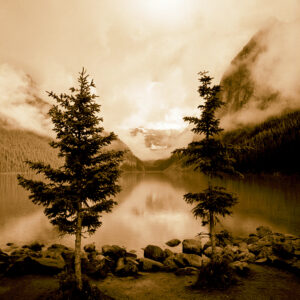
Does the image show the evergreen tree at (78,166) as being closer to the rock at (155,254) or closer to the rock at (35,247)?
the rock at (155,254)

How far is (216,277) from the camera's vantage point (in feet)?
47.0

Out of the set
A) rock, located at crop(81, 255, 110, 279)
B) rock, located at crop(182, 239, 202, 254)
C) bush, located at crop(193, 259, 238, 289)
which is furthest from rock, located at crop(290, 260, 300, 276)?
rock, located at crop(81, 255, 110, 279)

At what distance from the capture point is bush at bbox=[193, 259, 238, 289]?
46.4ft

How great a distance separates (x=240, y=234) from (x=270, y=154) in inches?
5184

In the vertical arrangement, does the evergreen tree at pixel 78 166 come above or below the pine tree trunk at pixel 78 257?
above

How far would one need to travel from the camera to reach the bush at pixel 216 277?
14.1 m

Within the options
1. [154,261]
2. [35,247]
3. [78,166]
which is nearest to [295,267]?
[154,261]

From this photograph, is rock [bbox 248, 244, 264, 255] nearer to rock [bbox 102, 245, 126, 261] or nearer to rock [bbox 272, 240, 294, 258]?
rock [bbox 272, 240, 294, 258]

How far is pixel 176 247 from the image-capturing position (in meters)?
27.0

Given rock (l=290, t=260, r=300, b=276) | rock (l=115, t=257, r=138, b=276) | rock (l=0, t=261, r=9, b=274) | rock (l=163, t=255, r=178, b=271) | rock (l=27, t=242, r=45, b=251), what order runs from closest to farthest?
1. rock (l=290, t=260, r=300, b=276)
2. rock (l=115, t=257, r=138, b=276)
3. rock (l=0, t=261, r=9, b=274)
4. rock (l=163, t=255, r=178, b=271)
5. rock (l=27, t=242, r=45, b=251)

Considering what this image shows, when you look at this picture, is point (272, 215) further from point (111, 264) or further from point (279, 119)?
point (279, 119)

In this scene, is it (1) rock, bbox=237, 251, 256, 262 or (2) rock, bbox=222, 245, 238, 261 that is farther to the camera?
(2) rock, bbox=222, 245, 238, 261

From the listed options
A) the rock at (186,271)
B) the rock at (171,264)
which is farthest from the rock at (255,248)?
the rock at (171,264)

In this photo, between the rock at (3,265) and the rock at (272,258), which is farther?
the rock at (272,258)
